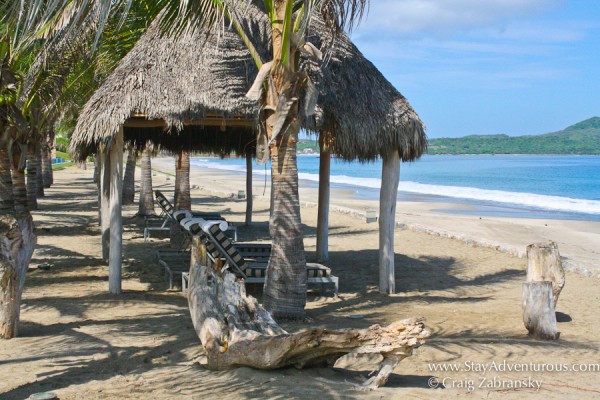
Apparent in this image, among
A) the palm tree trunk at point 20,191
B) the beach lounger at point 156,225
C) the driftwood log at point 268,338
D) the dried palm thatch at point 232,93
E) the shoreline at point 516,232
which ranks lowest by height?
the shoreline at point 516,232

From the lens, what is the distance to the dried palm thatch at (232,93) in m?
8.38

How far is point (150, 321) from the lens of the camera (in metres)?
7.34

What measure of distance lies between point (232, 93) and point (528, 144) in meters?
172

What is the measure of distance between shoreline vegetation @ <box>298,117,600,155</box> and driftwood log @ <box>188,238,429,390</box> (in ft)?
484

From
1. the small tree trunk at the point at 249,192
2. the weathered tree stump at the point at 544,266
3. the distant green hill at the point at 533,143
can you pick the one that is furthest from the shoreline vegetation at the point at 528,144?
the weathered tree stump at the point at 544,266

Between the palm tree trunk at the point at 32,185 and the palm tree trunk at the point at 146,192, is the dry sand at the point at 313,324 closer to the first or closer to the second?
the palm tree trunk at the point at 146,192

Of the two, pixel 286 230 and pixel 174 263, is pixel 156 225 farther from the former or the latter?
pixel 286 230

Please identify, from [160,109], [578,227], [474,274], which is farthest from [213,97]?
[578,227]

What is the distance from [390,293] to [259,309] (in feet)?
12.9

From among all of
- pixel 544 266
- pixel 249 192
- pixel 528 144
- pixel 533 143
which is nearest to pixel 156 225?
pixel 249 192

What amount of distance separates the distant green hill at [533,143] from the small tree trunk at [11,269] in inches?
6390

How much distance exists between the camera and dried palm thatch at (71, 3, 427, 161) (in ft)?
27.5

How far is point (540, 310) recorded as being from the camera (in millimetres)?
6863

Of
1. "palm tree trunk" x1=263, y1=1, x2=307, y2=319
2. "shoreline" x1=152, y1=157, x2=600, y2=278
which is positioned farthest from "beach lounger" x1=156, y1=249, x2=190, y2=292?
"shoreline" x1=152, y1=157, x2=600, y2=278
